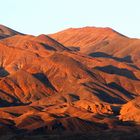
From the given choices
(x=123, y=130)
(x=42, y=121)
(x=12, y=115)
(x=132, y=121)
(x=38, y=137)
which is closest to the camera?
(x=38, y=137)

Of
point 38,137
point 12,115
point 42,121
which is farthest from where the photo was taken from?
point 12,115

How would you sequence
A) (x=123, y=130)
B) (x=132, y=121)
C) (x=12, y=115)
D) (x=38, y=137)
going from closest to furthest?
(x=38, y=137) → (x=123, y=130) → (x=132, y=121) → (x=12, y=115)

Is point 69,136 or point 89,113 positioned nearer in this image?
point 69,136

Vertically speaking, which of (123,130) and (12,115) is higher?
(123,130)

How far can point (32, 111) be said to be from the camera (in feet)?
642

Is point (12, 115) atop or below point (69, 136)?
below

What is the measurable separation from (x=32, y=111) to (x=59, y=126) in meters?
32.6

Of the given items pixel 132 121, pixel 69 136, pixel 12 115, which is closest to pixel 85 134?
Result: pixel 69 136

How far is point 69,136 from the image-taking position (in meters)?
151

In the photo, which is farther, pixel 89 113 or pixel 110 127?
pixel 89 113

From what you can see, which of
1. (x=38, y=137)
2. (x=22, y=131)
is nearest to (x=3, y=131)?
(x=22, y=131)

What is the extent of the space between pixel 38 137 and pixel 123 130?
22.3m

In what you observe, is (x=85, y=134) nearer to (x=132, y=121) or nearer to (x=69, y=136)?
(x=69, y=136)

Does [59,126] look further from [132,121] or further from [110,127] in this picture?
[132,121]
